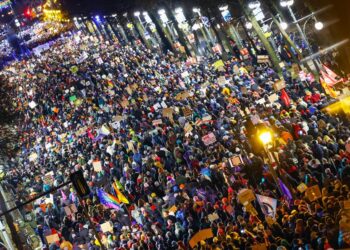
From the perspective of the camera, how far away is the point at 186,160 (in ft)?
68.3

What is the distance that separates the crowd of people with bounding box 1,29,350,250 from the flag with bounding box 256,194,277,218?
2.4 inches

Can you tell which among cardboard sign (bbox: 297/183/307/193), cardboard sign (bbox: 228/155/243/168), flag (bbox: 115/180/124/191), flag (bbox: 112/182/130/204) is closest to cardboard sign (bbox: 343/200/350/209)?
cardboard sign (bbox: 297/183/307/193)

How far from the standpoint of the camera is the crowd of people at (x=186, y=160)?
45.3 ft

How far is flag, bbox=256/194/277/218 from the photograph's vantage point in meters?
13.6

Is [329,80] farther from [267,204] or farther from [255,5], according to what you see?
[255,5]

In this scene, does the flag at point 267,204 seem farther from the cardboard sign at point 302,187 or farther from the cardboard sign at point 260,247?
the cardboard sign at point 260,247

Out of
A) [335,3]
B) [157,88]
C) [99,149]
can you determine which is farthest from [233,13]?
[335,3]

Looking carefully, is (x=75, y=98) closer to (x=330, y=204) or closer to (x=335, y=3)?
(x=330, y=204)

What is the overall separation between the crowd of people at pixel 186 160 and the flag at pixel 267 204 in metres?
0.06

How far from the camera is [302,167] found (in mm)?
15531

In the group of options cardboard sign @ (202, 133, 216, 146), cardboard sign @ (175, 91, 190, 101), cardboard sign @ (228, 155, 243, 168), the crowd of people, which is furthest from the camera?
cardboard sign @ (175, 91, 190, 101)

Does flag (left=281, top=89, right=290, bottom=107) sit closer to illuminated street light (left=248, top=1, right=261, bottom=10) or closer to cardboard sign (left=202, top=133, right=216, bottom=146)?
cardboard sign (left=202, top=133, right=216, bottom=146)

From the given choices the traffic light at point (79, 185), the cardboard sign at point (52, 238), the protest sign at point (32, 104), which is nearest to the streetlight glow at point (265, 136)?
the traffic light at point (79, 185)

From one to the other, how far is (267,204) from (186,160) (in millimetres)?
7344
